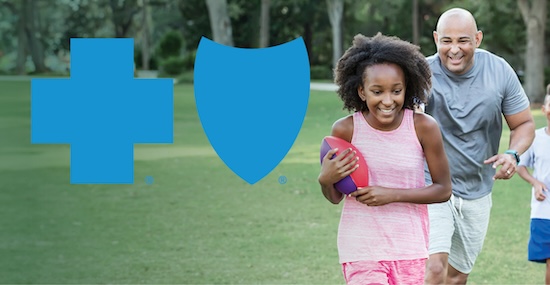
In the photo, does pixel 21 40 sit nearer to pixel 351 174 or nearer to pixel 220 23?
pixel 220 23

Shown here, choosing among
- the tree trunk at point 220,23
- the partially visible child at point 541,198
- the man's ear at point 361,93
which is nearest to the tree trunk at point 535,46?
the tree trunk at point 220,23

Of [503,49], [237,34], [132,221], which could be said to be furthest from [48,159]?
[237,34]

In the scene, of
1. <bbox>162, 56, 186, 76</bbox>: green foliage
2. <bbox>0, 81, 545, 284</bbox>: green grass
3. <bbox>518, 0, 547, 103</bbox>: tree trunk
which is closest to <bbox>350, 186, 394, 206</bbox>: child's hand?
<bbox>0, 81, 545, 284</bbox>: green grass

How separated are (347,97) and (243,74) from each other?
2.86 metres

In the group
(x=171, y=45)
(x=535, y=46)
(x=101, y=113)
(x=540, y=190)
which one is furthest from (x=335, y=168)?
(x=171, y=45)

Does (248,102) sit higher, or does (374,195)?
(374,195)

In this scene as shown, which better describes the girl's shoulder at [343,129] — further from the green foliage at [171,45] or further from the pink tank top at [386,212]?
the green foliage at [171,45]

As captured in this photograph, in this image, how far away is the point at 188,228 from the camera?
9352mm

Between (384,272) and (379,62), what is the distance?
0.87m

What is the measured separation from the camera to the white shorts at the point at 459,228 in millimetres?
5066

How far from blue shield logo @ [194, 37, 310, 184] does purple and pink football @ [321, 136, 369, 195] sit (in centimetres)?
253

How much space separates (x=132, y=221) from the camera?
9.81 metres

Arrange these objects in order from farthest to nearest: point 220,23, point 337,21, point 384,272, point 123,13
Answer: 1. point 123,13
2. point 337,21
3. point 220,23
4. point 384,272

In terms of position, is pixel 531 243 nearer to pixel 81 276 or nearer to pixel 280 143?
pixel 280 143
